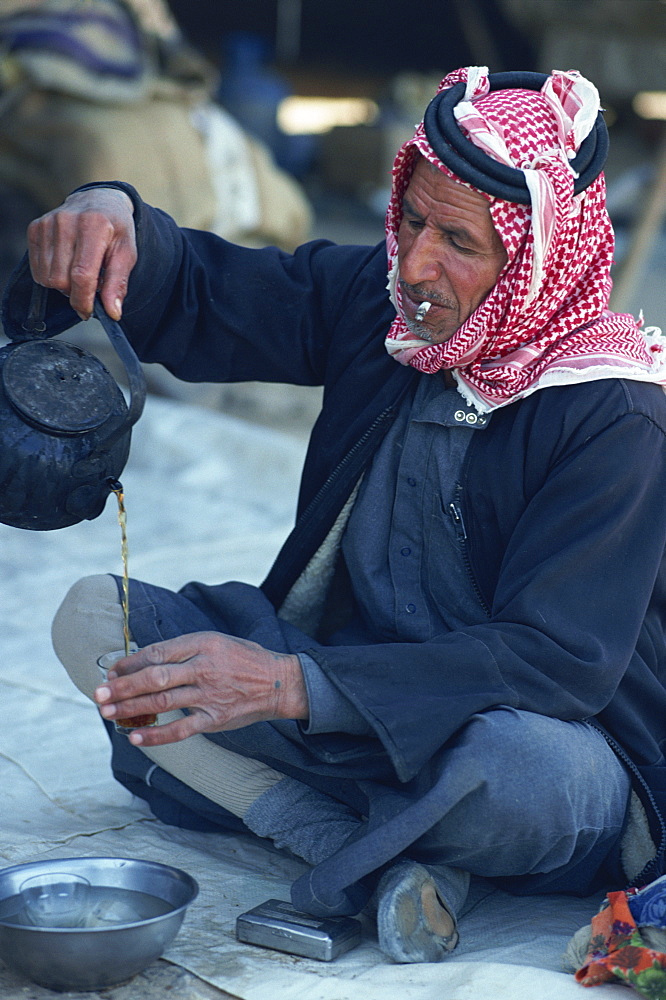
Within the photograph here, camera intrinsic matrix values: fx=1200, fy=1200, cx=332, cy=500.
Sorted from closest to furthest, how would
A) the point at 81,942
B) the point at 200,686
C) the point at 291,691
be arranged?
the point at 81,942, the point at 200,686, the point at 291,691

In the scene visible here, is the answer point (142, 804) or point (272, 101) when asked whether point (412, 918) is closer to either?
point (142, 804)

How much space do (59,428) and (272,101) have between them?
8.40 metres

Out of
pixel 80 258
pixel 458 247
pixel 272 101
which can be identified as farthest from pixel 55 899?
pixel 272 101

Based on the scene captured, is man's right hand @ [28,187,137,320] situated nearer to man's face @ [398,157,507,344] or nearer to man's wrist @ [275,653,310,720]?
man's face @ [398,157,507,344]

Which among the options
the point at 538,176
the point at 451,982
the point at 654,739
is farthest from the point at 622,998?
the point at 538,176

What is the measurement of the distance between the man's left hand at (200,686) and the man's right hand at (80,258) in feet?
1.96

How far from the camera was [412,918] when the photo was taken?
186 cm

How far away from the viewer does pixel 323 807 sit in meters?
2.13

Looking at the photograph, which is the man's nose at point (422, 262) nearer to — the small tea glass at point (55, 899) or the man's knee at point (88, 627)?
the man's knee at point (88, 627)

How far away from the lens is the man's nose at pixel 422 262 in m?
2.11

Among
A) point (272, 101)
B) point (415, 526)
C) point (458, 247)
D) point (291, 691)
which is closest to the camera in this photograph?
point (291, 691)

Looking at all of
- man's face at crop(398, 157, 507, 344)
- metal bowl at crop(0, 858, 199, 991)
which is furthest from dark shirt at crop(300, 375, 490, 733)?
metal bowl at crop(0, 858, 199, 991)

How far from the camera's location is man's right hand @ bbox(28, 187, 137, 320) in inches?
79.0

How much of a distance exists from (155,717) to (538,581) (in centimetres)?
64
